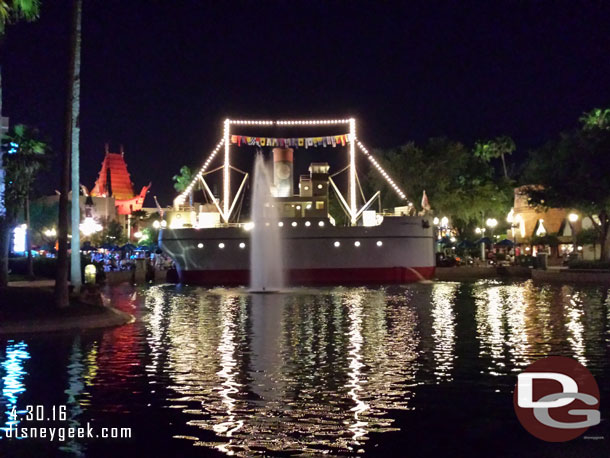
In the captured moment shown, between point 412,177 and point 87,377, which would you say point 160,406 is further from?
point 412,177

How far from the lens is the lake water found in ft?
31.4

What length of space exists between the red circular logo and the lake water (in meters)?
0.23

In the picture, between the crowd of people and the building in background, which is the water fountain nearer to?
the crowd of people

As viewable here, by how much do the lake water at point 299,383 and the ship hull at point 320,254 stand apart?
3514cm

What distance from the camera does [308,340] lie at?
19.8m

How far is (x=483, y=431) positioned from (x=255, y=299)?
2758 cm

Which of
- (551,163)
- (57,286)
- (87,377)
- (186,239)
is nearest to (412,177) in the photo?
(551,163)

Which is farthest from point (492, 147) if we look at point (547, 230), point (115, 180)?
point (115, 180)

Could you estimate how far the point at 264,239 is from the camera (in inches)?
2388

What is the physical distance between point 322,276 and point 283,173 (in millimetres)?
12478

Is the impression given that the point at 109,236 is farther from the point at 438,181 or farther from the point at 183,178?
the point at 438,181

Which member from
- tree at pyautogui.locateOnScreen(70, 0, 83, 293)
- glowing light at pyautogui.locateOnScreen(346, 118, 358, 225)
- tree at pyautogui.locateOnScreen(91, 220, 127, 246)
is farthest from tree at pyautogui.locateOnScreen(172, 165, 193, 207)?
tree at pyautogui.locateOnScreen(70, 0, 83, 293)

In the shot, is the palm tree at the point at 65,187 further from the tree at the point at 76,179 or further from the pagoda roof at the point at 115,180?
the pagoda roof at the point at 115,180

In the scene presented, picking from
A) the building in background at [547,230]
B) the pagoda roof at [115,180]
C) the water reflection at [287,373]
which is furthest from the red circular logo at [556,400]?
the pagoda roof at [115,180]
